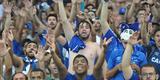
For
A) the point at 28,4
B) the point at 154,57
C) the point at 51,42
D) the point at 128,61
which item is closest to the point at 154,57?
the point at 154,57

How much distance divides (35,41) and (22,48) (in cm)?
25

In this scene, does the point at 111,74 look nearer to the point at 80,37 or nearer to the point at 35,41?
the point at 80,37

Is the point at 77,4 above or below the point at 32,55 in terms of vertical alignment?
above

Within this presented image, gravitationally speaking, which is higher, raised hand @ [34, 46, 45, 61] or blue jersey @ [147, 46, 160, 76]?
raised hand @ [34, 46, 45, 61]

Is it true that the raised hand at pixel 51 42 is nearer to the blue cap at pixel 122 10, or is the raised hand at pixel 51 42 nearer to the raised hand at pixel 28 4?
the raised hand at pixel 28 4

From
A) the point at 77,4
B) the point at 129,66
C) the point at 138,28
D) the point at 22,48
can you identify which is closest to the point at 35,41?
the point at 22,48

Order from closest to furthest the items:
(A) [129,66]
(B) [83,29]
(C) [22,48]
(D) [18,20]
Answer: (A) [129,66] → (B) [83,29] → (C) [22,48] → (D) [18,20]

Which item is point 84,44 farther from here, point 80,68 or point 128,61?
point 128,61

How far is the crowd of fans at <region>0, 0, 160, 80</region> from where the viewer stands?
9.19 metres

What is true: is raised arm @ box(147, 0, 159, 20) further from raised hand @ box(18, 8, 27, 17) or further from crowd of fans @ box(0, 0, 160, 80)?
raised hand @ box(18, 8, 27, 17)

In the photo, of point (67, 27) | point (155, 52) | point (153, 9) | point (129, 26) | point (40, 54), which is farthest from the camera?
point (153, 9)

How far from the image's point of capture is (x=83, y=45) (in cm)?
961

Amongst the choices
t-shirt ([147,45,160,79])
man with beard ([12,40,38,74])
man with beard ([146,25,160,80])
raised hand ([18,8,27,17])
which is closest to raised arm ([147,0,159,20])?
man with beard ([146,25,160,80])

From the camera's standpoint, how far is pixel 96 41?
1023cm
